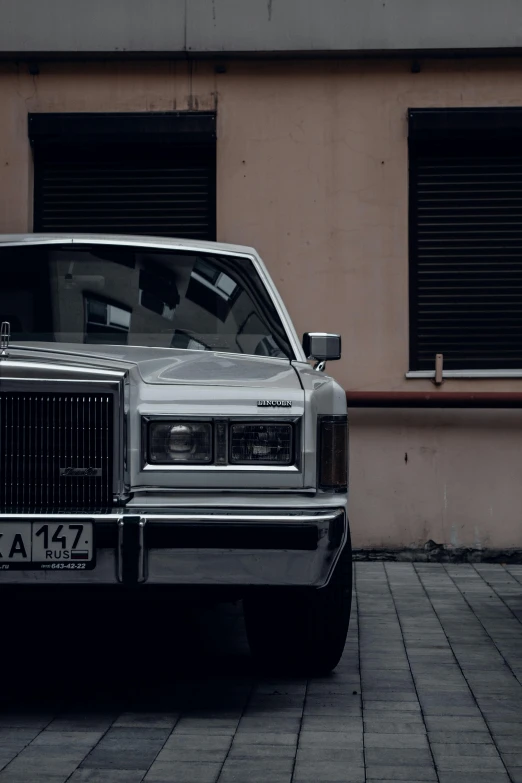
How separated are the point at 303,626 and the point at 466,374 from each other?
4587 mm

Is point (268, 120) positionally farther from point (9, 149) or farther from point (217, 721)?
point (217, 721)

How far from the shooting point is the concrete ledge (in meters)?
8.94

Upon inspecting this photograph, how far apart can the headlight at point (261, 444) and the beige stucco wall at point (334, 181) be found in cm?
474

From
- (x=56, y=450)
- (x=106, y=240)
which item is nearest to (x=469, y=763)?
(x=56, y=450)

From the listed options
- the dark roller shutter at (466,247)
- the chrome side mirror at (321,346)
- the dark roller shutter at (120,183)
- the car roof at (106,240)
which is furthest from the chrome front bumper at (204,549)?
the dark roller shutter at (120,183)

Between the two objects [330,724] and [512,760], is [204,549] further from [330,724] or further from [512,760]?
[512,760]

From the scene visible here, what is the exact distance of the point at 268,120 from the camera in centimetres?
932

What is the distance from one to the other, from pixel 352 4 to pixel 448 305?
2549 millimetres

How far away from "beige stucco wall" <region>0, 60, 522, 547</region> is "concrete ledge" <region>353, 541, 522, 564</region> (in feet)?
0.84

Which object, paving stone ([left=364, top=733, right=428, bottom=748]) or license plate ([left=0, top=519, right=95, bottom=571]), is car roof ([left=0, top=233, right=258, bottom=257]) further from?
paving stone ([left=364, top=733, right=428, bottom=748])

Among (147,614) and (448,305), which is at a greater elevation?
(448,305)

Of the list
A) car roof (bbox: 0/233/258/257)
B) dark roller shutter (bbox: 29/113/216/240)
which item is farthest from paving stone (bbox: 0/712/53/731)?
dark roller shutter (bbox: 29/113/216/240)

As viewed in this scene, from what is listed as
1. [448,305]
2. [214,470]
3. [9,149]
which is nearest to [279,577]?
[214,470]

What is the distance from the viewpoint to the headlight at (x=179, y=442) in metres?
4.28
